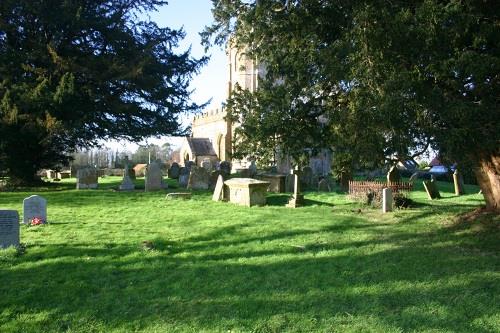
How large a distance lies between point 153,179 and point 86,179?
10.5 ft

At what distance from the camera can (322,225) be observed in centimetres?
971

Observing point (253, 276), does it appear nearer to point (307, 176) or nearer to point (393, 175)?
point (393, 175)

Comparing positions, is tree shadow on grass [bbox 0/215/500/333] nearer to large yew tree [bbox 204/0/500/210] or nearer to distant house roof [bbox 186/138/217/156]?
large yew tree [bbox 204/0/500/210]

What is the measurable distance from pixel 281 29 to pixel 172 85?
16213 millimetres

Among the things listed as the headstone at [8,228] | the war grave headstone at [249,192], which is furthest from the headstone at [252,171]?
the headstone at [8,228]

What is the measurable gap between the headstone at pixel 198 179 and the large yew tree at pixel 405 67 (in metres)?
10.5

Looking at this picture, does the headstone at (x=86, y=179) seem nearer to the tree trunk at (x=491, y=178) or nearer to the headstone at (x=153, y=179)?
the headstone at (x=153, y=179)

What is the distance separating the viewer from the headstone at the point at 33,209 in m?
9.40

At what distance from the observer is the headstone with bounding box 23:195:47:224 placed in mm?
9398

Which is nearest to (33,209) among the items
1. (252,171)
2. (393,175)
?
(393,175)

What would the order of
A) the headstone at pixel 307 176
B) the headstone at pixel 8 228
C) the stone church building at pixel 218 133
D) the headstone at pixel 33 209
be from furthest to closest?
the stone church building at pixel 218 133
the headstone at pixel 307 176
the headstone at pixel 33 209
the headstone at pixel 8 228

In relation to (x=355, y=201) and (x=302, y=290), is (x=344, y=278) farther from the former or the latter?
(x=355, y=201)

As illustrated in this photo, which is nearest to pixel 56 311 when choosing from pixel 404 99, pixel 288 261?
pixel 288 261

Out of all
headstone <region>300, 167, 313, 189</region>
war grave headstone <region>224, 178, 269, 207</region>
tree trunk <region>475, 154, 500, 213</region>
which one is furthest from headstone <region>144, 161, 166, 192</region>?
tree trunk <region>475, 154, 500, 213</region>
